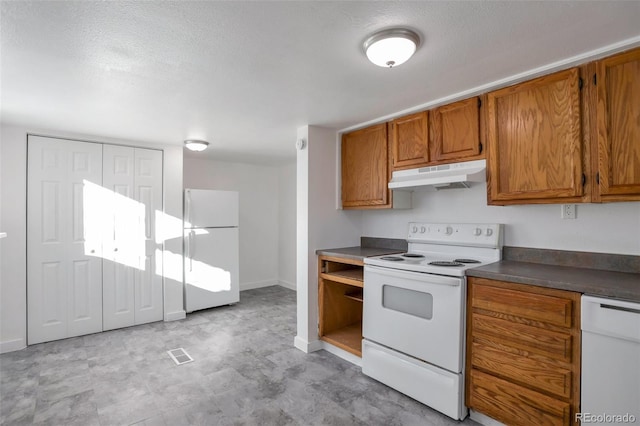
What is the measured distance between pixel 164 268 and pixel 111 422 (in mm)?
2183

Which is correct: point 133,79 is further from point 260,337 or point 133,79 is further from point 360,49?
point 260,337

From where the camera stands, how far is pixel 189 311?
166 inches

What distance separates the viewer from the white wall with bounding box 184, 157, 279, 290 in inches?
208

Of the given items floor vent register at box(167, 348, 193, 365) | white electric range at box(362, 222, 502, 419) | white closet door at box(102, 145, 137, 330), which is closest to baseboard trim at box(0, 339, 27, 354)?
white closet door at box(102, 145, 137, 330)

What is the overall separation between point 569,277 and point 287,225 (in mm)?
4439

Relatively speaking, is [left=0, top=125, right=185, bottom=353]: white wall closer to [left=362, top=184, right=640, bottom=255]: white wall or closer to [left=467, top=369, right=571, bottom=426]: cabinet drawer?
[left=362, top=184, right=640, bottom=255]: white wall

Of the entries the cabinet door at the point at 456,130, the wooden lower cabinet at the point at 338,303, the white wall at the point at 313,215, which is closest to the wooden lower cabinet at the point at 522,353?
the cabinet door at the point at 456,130

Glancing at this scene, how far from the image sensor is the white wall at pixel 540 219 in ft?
6.38

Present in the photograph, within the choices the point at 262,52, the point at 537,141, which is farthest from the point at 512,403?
the point at 262,52

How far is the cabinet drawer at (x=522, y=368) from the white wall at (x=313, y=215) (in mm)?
1535

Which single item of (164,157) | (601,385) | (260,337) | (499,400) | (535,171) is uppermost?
(164,157)

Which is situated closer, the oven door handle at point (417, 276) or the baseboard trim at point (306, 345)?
the oven door handle at point (417, 276)

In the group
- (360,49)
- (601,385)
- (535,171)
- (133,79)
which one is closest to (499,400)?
(601,385)

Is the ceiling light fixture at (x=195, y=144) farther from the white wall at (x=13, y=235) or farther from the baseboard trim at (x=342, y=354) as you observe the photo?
the baseboard trim at (x=342, y=354)
